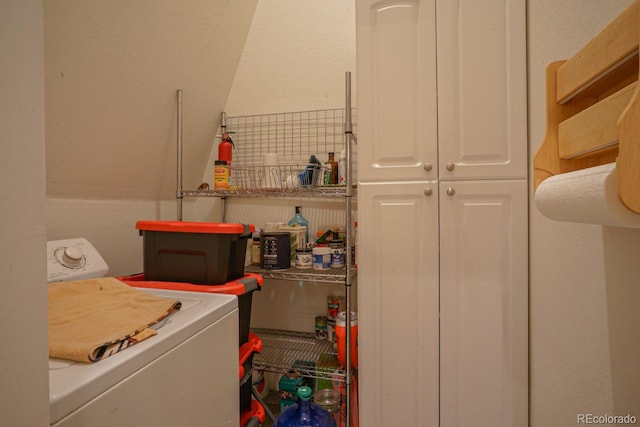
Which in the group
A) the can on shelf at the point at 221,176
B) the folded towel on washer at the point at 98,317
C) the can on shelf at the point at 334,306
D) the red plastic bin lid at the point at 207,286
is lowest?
the can on shelf at the point at 334,306

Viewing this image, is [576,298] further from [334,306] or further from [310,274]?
[334,306]

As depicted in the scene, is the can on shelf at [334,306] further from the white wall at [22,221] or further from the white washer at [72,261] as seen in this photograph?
the white wall at [22,221]

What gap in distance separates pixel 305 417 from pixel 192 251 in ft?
2.95

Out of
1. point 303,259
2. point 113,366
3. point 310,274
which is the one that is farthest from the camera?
point 303,259

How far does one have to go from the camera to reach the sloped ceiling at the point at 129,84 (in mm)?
1088

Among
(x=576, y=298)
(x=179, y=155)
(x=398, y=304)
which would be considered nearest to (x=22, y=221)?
(x=576, y=298)

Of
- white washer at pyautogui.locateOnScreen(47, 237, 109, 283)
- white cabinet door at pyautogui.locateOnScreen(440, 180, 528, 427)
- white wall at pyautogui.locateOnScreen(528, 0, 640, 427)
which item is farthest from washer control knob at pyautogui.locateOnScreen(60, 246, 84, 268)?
white wall at pyautogui.locateOnScreen(528, 0, 640, 427)

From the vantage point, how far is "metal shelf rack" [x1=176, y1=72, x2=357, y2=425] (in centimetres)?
155

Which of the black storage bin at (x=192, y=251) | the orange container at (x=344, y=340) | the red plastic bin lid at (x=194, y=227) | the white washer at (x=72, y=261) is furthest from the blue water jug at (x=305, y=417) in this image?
the white washer at (x=72, y=261)

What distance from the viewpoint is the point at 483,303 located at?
4.24 feet

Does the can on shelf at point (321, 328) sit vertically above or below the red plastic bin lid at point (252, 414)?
above

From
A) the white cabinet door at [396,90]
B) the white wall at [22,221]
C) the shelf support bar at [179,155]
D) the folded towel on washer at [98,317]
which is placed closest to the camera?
the white wall at [22,221]

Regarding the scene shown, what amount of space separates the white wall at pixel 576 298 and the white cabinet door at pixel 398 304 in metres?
0.36

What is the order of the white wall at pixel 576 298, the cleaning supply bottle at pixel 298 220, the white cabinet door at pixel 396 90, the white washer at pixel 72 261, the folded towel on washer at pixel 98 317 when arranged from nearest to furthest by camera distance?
the folded towel on washer at pixel 98 317 → the white wall at pixel 576 298 → the white washer at pixel 72 261 → the white cabinet door at pixel 396 90 → the cleaning supply bottle at pixel 298 220
